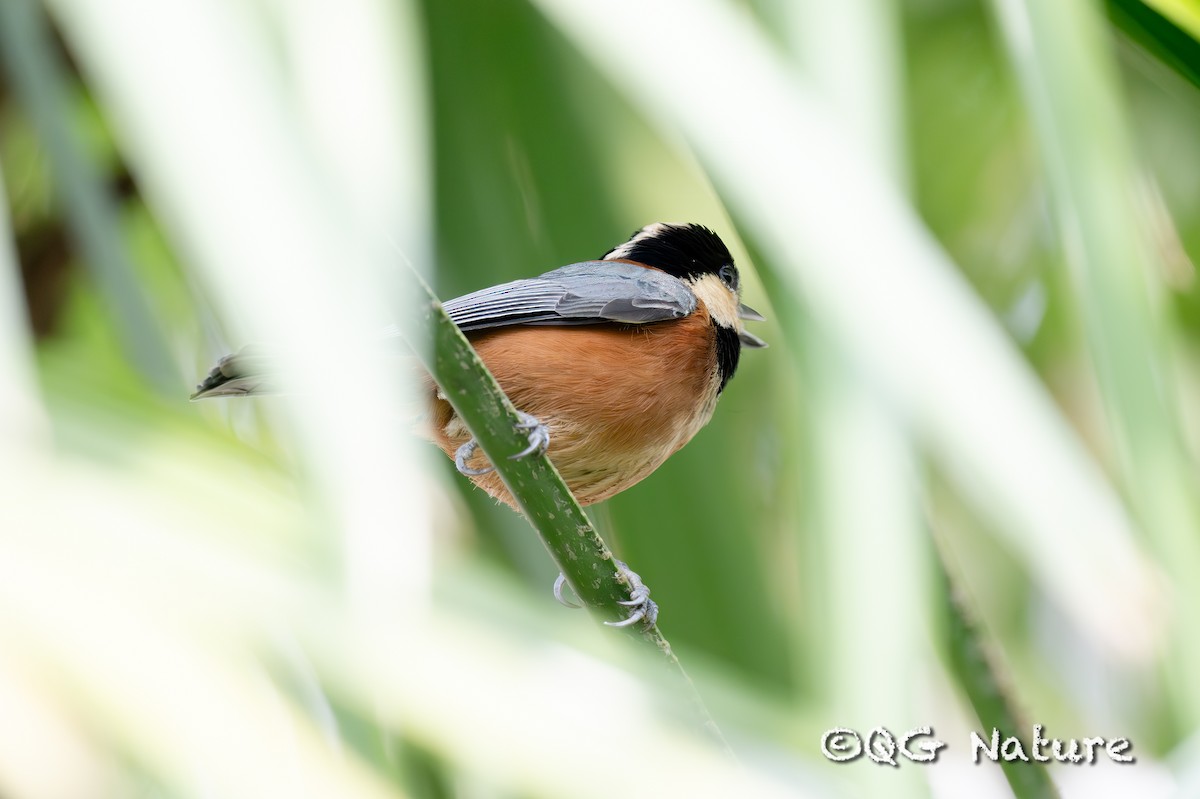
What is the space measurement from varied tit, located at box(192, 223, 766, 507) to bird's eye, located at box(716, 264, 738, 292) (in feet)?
0.11

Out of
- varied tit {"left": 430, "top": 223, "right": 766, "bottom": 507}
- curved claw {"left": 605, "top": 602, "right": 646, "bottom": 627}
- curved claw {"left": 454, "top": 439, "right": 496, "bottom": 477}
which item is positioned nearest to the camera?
curved claw {"left": 605, "top": 602, "right": 646, "bottom": 627}

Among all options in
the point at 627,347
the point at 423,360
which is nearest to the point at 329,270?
the point at 423,360

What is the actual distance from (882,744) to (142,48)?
51 cm

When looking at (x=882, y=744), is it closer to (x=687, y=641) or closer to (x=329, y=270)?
(x=329, y=270)

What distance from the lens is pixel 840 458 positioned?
22.0 inches

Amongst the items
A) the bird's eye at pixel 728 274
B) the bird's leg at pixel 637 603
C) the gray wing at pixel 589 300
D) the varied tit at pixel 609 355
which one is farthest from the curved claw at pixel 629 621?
the bird's eye at pixel 728 274

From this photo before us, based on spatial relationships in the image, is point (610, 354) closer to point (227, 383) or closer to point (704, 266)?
point (704, 266)

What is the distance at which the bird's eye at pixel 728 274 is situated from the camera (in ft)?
5.85

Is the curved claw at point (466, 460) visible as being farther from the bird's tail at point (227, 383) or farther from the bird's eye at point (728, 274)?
the bird's eye at point (728, 274)

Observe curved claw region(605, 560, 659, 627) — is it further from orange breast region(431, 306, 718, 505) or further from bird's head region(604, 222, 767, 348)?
bird's head region(604, 222, 767, 348)

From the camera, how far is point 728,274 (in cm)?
179

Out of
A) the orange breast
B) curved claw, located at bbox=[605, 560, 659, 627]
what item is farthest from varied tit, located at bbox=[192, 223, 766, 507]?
curved claw, located at bbox=[605, 560, 659, 627]

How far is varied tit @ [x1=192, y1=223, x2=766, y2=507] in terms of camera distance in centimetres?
142

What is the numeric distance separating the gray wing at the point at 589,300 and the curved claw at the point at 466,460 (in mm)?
203
